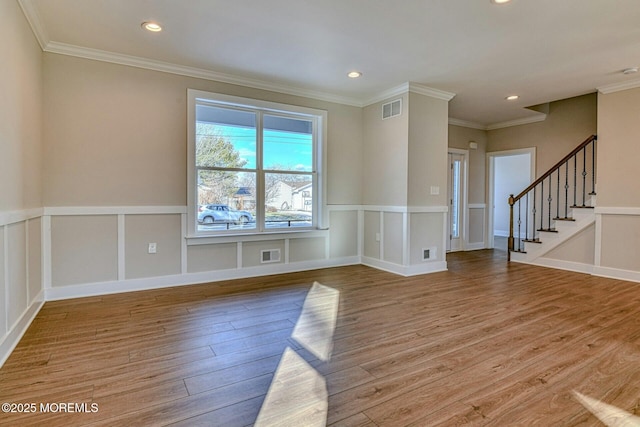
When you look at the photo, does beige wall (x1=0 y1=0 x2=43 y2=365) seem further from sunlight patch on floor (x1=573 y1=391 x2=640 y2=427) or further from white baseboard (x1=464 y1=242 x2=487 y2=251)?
white baseboard (x1=464 y1=242 x2=487 y2=251)

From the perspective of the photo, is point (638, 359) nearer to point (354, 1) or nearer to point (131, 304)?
point (354, 1)

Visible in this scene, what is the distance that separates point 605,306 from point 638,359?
55.3 inches

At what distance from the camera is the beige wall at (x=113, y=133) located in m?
3.57

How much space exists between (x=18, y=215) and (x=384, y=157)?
430 cm

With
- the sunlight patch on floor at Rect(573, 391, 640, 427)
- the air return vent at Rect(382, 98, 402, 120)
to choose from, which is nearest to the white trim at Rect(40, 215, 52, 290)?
the air return vent at Rect(382, 98, 402, 120)

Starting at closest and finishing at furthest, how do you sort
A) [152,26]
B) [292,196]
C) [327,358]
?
[327,358] → [152,26] → [292,196]

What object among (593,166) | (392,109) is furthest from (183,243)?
(593,166)

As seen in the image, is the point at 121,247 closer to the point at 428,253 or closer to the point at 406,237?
the point at 406,237

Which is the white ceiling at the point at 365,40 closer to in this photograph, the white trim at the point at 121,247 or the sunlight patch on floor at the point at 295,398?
the white trim at the point at 121,247

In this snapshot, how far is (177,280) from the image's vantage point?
13.8 feet

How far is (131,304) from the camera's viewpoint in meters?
3.48

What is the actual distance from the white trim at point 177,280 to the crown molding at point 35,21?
8.25ft

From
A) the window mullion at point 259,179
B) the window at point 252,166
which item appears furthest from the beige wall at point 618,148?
the window mullion at point 259,179

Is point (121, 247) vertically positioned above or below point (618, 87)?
below
